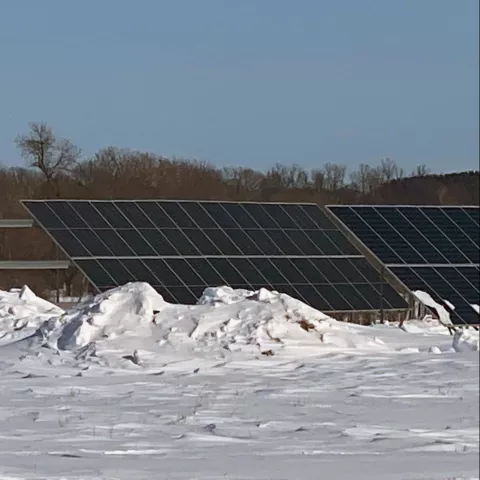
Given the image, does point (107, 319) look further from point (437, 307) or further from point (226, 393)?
point (437, 307)

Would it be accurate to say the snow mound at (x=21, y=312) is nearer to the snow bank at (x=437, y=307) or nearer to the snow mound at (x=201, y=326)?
the snow mound at (x=201, y=326)

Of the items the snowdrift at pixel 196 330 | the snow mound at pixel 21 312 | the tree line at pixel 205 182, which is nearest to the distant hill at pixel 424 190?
the tree line at pixel 205 182

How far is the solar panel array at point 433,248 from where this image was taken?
1.39 m

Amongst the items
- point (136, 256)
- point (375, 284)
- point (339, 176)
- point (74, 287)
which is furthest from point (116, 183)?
point (74, 287)

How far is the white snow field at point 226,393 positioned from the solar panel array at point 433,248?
75 mm

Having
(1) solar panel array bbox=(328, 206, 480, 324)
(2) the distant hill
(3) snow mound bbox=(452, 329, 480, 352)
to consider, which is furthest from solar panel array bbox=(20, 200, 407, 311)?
(3) snow mound bbox=(452, 329, 480, 352)

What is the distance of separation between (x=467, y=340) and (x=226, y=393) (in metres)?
7.71

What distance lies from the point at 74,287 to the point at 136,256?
5.23 ft

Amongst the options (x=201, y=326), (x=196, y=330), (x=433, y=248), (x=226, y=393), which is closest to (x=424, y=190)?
(x=433, y=248)

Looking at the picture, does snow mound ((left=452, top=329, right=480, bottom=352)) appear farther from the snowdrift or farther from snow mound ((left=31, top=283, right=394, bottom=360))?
snow mound ((left=31, top=283, right=394, bottom=360))

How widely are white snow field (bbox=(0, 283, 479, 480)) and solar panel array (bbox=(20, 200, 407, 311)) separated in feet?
4.32

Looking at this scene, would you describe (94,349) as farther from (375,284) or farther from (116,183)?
(116,183)

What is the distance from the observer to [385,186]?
173 centimetres

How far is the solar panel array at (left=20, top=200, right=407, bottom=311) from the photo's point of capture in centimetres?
1550
